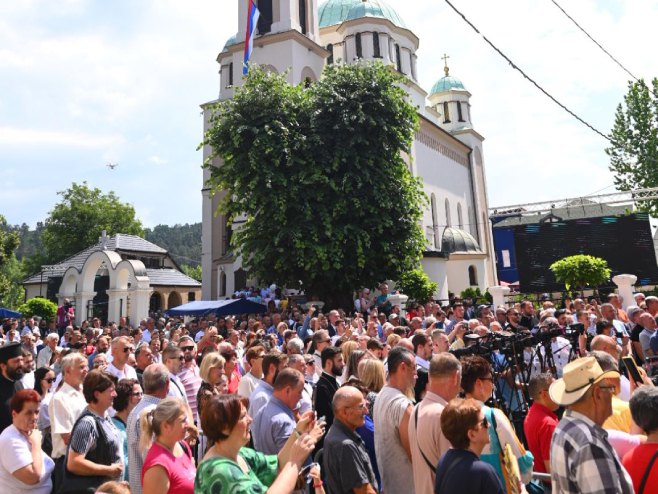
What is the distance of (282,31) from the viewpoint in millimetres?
30719

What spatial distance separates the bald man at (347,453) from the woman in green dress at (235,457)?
0.50m

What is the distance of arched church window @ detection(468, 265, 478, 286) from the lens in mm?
38281

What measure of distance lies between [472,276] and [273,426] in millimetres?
35812

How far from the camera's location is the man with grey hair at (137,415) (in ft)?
13.6

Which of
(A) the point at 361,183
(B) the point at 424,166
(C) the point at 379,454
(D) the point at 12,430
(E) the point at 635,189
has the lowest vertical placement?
(C) the point at 379,454

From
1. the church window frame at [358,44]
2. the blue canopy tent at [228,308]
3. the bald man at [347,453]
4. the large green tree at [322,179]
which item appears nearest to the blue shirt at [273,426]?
the bald man at [347,453]

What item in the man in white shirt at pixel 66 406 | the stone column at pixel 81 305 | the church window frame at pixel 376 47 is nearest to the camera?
the man in white shirt at pixel 66 406

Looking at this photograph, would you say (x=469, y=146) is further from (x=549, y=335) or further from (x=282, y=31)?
(x=549, y=335)

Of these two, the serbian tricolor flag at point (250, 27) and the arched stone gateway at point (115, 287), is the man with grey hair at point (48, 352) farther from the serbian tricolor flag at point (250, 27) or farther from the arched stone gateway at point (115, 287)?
the serbian tricolor flag at point (250, 27)

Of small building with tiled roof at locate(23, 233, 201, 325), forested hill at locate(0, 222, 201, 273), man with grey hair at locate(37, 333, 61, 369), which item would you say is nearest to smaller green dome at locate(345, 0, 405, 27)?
small building with tiled roof at locate(23, 233, 201, 325)

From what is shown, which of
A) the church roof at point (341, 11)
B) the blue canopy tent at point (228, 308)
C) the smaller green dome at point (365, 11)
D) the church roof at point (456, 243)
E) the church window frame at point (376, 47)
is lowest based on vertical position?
the blue canopy tent at point (228, 308)

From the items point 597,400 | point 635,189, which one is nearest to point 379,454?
point 597,400

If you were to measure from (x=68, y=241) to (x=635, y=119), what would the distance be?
48367mm

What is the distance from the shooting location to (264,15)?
32156 millimetres
